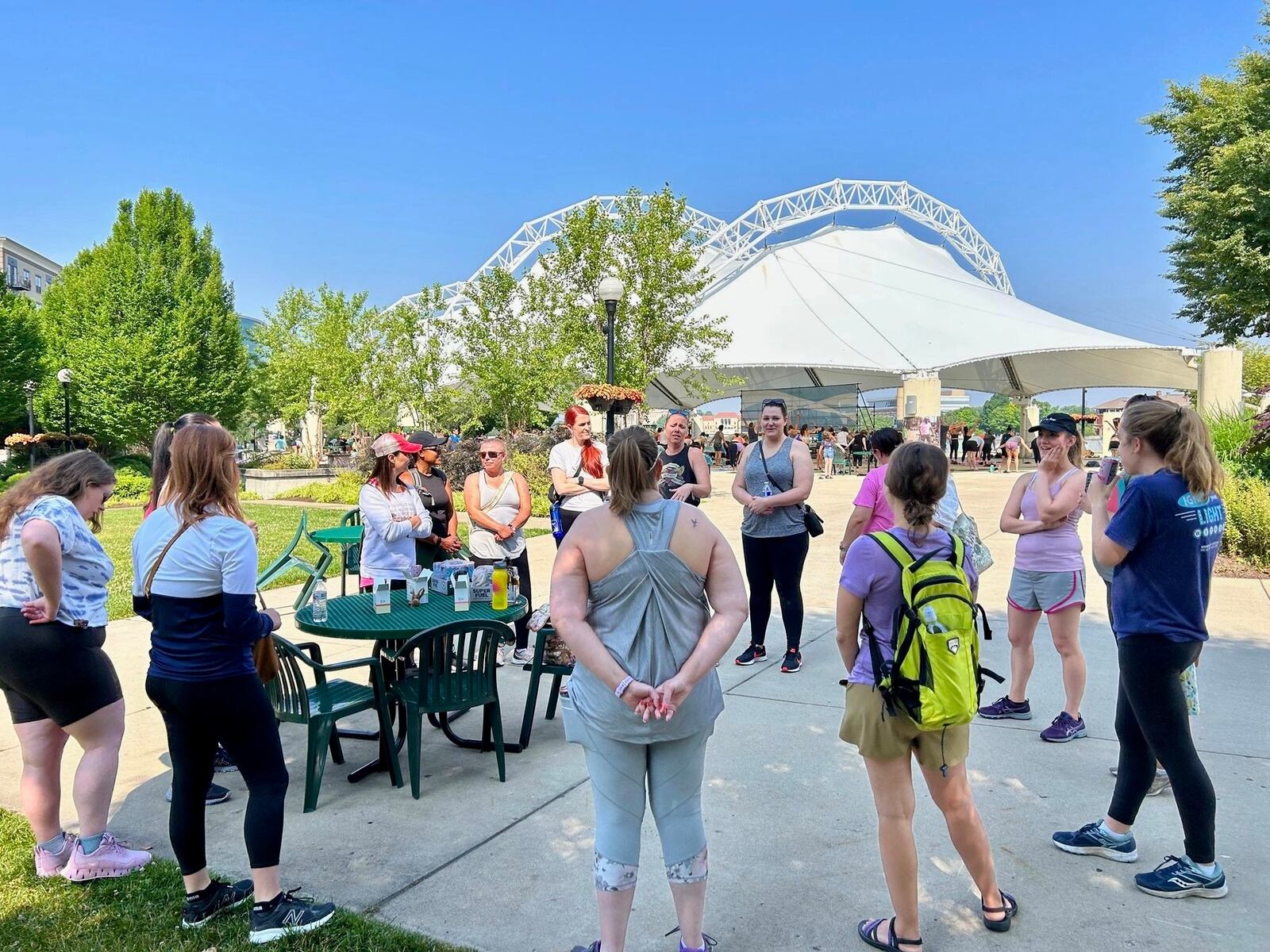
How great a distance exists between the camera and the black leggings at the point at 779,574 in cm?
579

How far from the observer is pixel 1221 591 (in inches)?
320

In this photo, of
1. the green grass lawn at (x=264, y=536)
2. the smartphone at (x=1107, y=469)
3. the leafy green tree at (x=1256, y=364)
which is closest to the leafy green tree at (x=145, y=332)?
the green grass lawn at (x=264, y=536)

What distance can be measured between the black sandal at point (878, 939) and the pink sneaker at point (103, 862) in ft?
9.20

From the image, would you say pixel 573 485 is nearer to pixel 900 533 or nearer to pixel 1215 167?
pixel 900 533

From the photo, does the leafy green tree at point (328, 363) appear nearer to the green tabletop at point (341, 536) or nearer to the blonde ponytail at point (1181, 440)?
the green tabletop at point (341, 536)

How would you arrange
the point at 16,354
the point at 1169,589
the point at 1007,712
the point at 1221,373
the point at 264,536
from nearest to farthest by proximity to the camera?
the point at 1169,589
the point at 1007,712
the point at 264,536
the point at 1221,373
the point at 16,354

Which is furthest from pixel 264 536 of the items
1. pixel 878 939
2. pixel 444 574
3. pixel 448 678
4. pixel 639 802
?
pixel 878 939

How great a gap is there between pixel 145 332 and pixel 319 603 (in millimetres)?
36605

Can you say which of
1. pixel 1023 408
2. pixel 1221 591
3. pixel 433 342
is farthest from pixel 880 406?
pixel 1221 591

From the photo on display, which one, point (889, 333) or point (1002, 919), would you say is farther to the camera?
point (889, 333)

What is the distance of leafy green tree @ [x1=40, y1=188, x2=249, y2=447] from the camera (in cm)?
3406

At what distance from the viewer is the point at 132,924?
2.90 m

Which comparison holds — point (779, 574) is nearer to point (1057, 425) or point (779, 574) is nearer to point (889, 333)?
point (1057, 425)

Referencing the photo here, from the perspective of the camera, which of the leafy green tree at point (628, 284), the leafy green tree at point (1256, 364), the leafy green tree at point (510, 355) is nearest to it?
the leafy green tree at point (628, 284)
